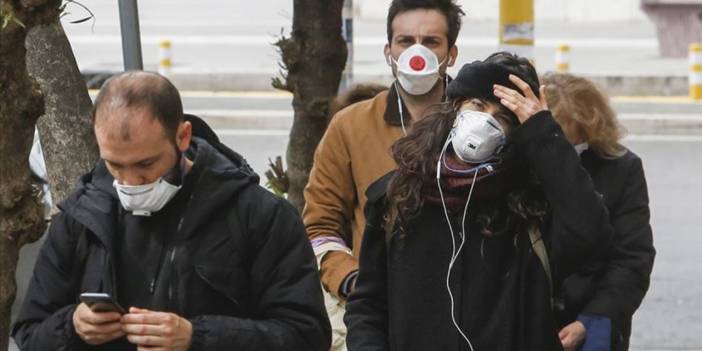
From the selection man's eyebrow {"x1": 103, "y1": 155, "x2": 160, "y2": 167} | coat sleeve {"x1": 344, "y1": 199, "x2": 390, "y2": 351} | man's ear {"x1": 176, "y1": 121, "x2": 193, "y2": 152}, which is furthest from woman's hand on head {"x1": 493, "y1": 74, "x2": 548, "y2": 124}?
man's eyebrow {"x1": 103, "y1": 155, "x2": 160, "y2": 167}

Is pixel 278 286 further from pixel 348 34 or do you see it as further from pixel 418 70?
pixel 348 34

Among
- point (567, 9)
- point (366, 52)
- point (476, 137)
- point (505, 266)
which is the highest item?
point (476, 137)

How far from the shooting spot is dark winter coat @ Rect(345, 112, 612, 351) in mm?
3592

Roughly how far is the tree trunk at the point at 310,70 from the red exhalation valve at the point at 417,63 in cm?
176

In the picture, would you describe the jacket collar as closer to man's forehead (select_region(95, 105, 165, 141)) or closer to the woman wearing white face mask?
the woman wearing white face mask

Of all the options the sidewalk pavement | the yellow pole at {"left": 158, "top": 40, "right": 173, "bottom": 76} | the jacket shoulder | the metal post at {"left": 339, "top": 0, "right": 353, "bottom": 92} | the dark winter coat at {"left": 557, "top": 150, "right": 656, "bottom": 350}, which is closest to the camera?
the dark winter coat at {"left": 557, "top": 150, "right": 656, "bottom": 350}

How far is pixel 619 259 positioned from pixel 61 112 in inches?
78.4

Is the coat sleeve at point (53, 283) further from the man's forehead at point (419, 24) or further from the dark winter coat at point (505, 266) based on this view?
the man's forehead at point (419, 24)

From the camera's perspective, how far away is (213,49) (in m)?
23.0

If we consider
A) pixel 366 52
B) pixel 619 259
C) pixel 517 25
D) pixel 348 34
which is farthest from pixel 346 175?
pixel 366 52

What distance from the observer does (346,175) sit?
188 inches

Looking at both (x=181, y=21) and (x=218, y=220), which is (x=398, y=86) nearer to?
(x=218, y=220)

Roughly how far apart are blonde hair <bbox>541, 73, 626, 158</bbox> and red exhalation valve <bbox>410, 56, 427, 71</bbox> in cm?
38

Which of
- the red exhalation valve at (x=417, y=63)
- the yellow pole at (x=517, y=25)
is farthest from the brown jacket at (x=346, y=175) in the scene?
the yellow pole at (x=517, y=25)
